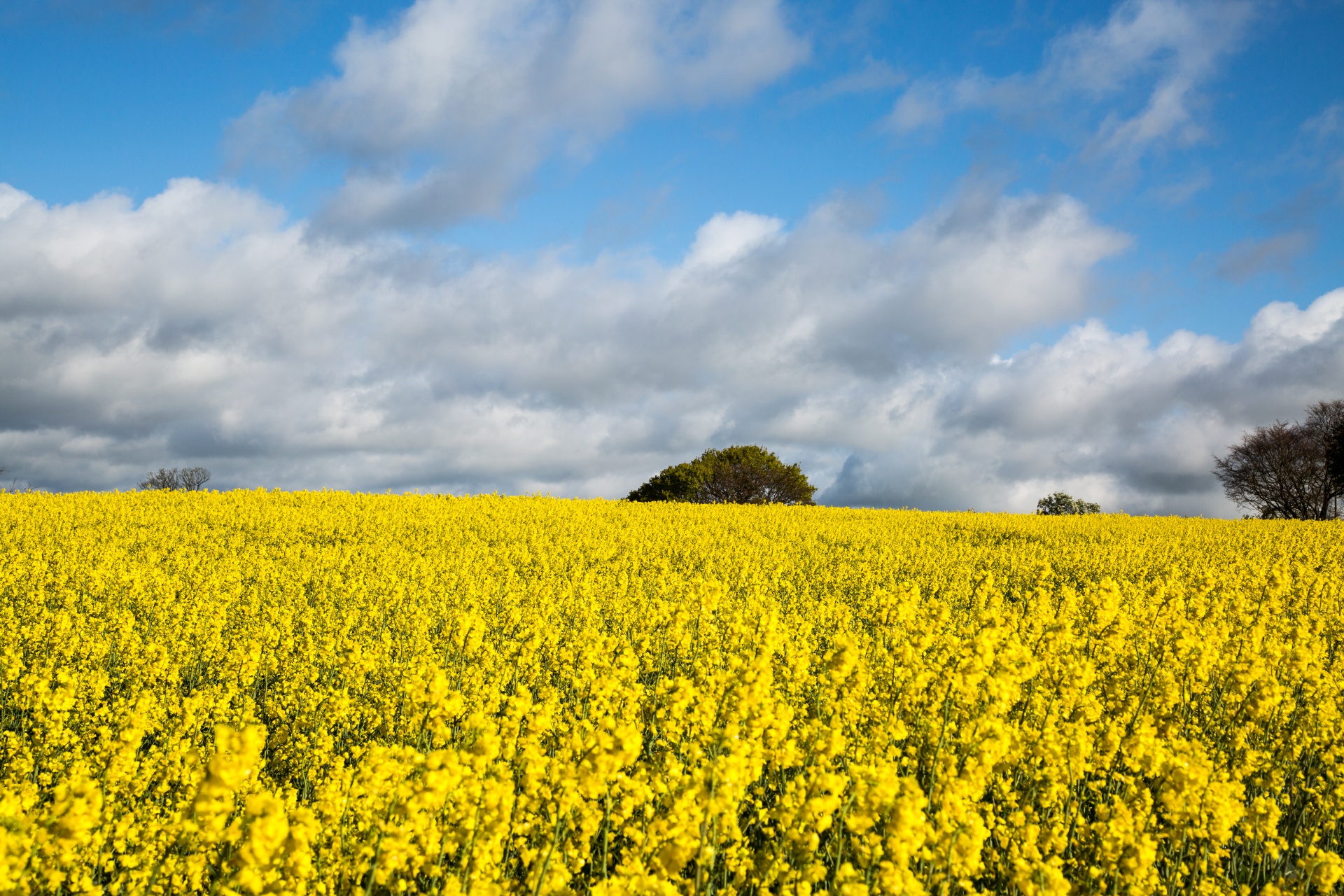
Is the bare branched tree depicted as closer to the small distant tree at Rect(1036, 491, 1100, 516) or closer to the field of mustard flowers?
the small distant tree at Rect(1036, 491, 1100, 516)

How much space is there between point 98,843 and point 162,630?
5989mm

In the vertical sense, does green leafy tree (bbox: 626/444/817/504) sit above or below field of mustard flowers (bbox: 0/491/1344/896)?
above

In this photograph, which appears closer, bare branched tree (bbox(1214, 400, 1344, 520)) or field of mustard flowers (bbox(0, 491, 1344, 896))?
field of mustard flowers (bbox(0, 491, 1344, 896))

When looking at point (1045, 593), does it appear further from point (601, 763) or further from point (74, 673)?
point (74, 673)

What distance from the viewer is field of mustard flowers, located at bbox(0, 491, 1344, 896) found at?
10.0 ft

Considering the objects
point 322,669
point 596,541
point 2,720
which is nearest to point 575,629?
point 322,669

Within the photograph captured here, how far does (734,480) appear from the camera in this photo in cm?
4338

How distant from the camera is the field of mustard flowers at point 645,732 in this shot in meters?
3.06

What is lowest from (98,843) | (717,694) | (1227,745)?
(1227,745)

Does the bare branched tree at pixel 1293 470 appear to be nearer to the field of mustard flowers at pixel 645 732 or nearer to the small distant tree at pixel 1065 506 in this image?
the small distant tree at pixel 1065 506

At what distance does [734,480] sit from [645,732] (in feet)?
123

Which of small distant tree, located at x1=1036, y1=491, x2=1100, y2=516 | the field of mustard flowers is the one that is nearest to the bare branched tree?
small distant tree, located at x1=1036, y1=491, x2=1100, y2=516

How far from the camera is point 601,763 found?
292cm

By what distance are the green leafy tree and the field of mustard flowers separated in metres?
28.7
